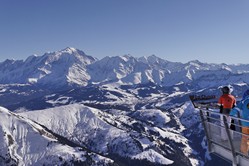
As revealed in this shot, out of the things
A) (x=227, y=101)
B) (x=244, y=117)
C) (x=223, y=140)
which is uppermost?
(x=227, y=101)

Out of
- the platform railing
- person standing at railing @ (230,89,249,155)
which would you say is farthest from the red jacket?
the platform railing

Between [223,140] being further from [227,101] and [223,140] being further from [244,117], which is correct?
[227,101]

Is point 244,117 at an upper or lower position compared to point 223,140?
upper

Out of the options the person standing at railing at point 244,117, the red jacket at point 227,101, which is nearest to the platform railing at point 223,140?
the person standing at railing at point 244,117

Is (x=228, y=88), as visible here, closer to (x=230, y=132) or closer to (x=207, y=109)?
(x=207, y=109)

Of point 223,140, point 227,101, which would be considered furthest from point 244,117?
point 227,101

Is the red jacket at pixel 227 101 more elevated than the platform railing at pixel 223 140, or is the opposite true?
the red jacket at pixel 227 101

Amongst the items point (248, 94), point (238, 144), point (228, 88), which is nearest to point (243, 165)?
point (238, 144)

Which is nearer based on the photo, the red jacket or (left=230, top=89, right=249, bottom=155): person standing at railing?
(left=230, top=89, right=249, bottom=155): person standing at railing

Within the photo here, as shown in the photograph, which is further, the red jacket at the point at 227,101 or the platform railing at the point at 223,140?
the red jacket at the point at 227,101

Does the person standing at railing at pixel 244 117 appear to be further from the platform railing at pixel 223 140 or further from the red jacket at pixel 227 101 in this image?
the red jacket at pixel 227 101

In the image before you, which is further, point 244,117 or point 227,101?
point 227,101

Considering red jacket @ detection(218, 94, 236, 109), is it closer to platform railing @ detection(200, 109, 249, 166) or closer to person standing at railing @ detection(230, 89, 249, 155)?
person standing at railing @ detection(230, 89, 249, 155)
